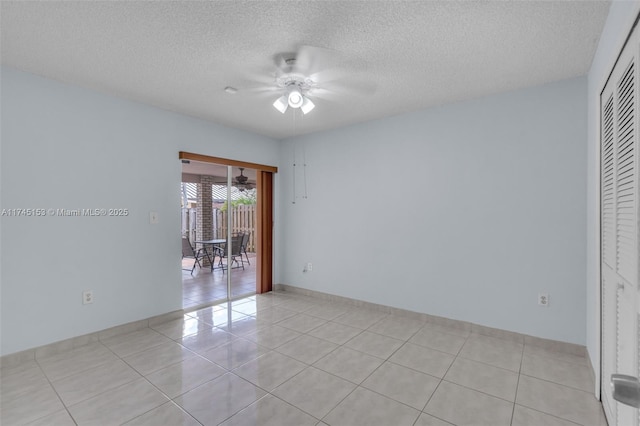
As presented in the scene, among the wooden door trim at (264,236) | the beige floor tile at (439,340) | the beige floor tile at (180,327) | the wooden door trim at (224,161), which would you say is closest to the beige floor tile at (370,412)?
the beige floor tile at (439,340)

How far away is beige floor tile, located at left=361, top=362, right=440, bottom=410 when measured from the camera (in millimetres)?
2107

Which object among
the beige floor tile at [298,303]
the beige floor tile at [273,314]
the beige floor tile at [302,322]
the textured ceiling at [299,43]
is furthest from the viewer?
the beige floor tile at [298,303]

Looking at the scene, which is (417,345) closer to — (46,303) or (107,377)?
(107,377)

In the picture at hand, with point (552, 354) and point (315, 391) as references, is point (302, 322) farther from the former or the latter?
point (552, 354)

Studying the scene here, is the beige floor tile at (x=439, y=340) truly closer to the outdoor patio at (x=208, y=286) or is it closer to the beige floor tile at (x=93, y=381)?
the beige floor tile at (x=93, y=381)

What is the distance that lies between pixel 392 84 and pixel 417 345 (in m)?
2.49

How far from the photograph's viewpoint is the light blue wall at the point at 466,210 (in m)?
2.77

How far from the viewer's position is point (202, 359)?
105 inches

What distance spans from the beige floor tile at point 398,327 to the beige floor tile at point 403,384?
26.5 inches

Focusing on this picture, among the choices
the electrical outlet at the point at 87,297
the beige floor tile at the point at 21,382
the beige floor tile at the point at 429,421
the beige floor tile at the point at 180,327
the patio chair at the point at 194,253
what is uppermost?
the patio chair at the point at 194,253

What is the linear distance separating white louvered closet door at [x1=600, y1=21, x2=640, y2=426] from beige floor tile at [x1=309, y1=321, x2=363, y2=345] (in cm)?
195

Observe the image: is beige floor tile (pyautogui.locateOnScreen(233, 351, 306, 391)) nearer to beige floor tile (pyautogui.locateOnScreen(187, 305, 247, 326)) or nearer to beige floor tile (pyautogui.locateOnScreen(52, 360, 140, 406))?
beige floor tile (pyautogui.locateOnScreen(52, 360, 140, 406))

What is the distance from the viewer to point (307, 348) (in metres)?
2.89

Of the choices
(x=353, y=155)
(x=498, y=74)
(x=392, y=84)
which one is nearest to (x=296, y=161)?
(x=353, y=155)
